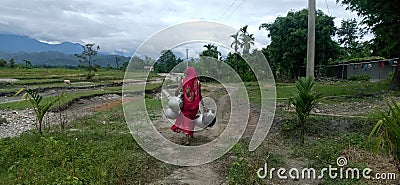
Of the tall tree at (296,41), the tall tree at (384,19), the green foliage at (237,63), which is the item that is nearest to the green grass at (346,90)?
the tall tree at (384,19)

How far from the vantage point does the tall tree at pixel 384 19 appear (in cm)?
1169

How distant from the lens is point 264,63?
5.92 m

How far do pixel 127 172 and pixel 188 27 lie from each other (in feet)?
7.34

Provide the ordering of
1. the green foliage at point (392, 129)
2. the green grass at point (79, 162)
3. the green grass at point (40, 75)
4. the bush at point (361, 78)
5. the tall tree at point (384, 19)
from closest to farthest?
the green foliage at point (392, 129)
the green grass at point (79, 162)
the tall tree at point (384, 19)
the bush at point (361, 78)
the green grass at point (40, 75)

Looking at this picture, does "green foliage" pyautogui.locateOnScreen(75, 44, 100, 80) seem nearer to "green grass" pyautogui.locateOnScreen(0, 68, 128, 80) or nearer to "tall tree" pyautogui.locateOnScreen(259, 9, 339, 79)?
"green grass" pyautogui.locateOnScreen(0, 68, 128, 80)

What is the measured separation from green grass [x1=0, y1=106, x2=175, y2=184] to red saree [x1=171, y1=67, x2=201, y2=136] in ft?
3.05

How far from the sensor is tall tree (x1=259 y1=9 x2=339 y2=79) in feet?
88.2

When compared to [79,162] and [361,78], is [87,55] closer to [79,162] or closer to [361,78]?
[361,78]

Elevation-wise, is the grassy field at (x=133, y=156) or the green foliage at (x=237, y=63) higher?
the green foliage at (x=237, y=63)

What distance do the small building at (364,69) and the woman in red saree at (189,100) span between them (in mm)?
22923

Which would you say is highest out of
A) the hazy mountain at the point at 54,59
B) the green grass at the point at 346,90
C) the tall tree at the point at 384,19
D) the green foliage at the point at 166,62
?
the hazy mountain at the point at 54,59

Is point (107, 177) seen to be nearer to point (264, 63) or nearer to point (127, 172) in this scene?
point (127, 172)

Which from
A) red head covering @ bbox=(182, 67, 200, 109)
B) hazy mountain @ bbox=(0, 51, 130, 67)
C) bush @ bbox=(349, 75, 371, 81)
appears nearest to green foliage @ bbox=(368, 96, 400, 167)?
red head covering @ bbox=(182, 67, 200, 109)

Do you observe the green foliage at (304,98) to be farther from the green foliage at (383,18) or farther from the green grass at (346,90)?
the green foliage at (383,18)
